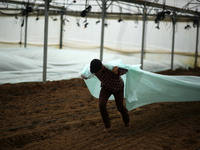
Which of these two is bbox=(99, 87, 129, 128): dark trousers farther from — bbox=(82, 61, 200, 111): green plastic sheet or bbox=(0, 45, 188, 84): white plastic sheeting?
bbox=(0, 45, 188, 84): white plastic sheeting

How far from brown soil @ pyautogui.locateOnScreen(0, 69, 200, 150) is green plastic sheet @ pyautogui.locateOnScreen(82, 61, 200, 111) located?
1.35 ft

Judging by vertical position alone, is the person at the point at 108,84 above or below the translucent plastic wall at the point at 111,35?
below

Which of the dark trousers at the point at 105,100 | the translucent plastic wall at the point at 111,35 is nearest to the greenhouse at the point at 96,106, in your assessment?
the dark trousers at the point at 105,100

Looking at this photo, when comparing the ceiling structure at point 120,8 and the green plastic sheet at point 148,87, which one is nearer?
the green plastic sheet at point 148,87

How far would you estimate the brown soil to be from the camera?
10.3 feet

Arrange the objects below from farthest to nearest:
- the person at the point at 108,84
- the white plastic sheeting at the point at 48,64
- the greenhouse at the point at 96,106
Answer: the white plastic sheeting at the point at 48,64 < the person at the point at 108,84 < the greenhouse at the point at 96,106

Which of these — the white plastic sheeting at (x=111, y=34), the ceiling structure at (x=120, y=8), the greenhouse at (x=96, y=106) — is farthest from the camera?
the white plastic sheeting at (x=111, y=34)

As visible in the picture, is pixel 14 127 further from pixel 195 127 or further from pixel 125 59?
pixel 125 59

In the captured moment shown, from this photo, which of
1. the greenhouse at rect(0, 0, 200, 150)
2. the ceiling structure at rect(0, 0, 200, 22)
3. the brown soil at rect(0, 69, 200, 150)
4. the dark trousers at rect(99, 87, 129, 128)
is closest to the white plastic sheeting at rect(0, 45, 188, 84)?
the greenhouse at rect(0, 0, 200, 150)

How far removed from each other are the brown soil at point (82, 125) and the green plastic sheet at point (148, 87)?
1.35 ft

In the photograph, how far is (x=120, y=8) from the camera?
37.4ft

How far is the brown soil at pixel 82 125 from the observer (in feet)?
10.3

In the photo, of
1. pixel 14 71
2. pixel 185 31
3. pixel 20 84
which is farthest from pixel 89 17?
pixel 20 84

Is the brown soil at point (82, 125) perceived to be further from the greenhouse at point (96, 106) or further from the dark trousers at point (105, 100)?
the dark trousers at point (105, 100)
